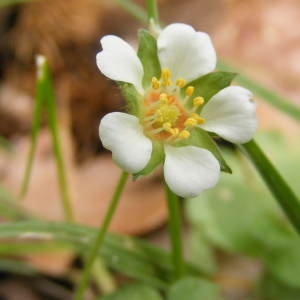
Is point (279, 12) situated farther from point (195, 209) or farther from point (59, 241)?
point (59, 241)

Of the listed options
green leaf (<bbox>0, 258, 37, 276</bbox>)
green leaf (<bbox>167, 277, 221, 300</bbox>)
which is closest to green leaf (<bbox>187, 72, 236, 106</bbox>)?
green leaf (<bbox>167, 277, 221, 300</bbox>)

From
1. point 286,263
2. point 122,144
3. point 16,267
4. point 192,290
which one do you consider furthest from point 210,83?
point 16,267

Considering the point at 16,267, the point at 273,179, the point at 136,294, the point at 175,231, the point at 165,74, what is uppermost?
the point at 165,74

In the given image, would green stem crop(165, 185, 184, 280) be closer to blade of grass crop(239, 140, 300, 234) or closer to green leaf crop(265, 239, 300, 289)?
blade of grass crop(239, 140, 300, 234)

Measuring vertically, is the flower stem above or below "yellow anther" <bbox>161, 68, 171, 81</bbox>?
below

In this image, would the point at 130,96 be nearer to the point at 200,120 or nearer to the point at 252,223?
the point at 200,120

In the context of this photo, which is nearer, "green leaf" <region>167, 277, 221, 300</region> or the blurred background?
"green leaf" <region>167, 277, 221, 300</region>
